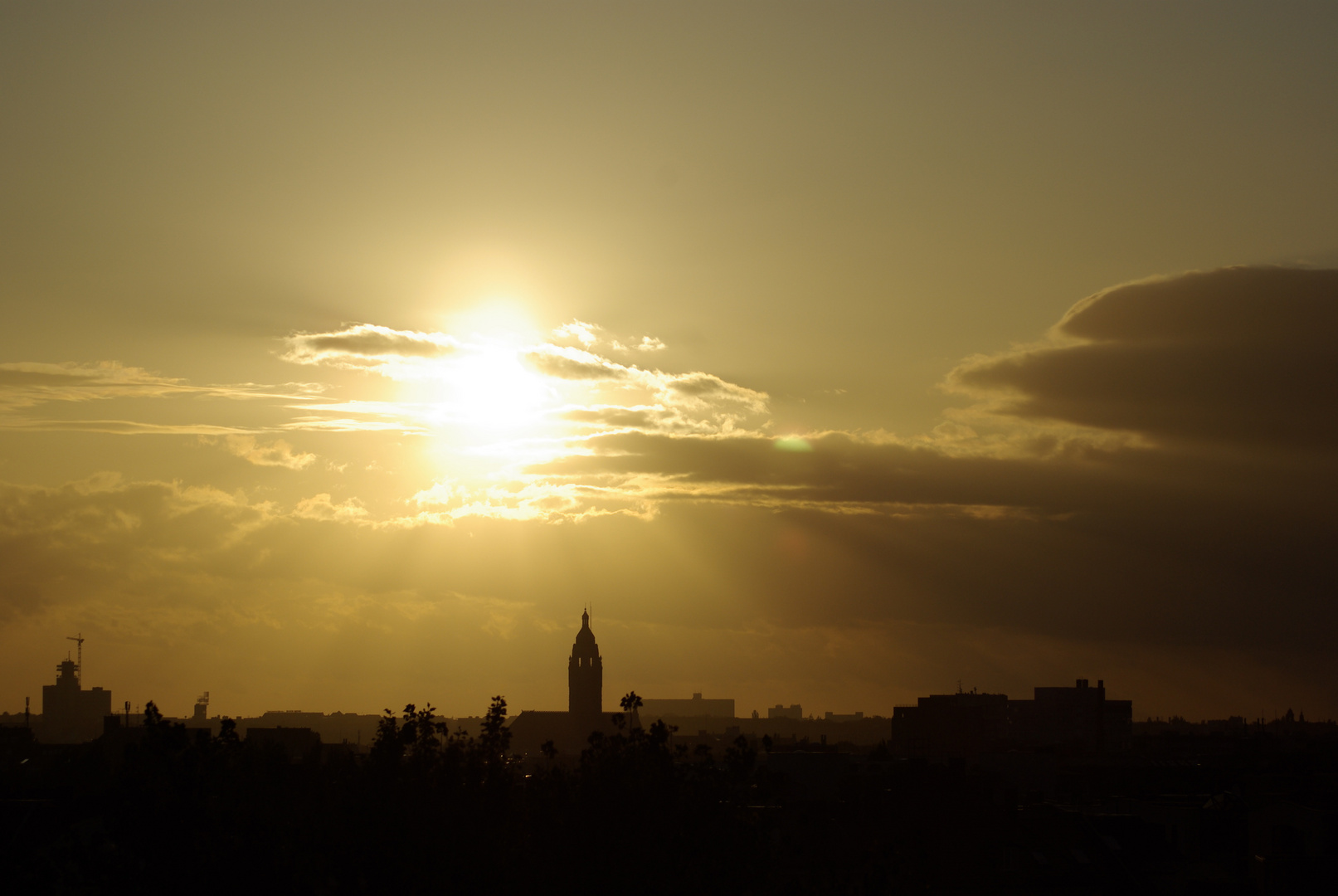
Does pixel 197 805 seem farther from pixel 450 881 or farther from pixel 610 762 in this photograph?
pixel 610 762

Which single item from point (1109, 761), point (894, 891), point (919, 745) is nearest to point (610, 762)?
point (894, 891)

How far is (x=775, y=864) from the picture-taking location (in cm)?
3422

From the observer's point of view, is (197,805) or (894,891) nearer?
(197,805)

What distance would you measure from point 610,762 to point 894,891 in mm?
8395

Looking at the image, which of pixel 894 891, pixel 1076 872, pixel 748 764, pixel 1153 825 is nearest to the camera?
pixel 748 764

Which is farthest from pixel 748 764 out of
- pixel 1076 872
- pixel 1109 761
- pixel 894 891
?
pixel 1109 761

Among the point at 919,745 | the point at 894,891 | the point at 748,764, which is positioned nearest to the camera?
the point at 748,764

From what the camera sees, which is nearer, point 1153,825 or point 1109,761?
point 1153,825

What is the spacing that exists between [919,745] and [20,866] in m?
164

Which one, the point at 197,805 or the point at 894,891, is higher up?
the point at 197,805

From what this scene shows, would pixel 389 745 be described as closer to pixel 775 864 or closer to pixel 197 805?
pixel 197 805

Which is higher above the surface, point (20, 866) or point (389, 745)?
point (389, 745)

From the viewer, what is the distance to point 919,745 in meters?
188

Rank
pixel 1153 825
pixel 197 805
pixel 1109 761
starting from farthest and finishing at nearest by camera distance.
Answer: pixel 1109 761 → pixel 1153 825 → pixel 197 805
